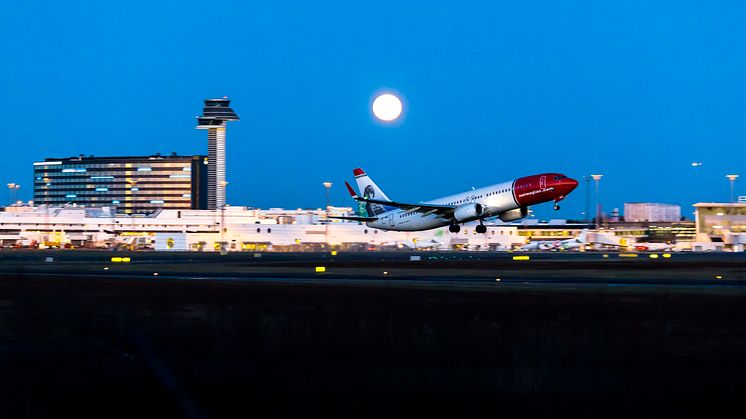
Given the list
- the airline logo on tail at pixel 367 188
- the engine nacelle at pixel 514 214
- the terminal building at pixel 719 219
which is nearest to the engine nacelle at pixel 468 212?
the engine nacelle at pixel 514 214

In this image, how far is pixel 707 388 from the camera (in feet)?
52.7

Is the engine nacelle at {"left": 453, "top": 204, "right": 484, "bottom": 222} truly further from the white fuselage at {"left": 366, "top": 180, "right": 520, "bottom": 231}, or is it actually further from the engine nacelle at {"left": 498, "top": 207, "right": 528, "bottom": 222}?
the engine nacelle at {"left": 498, "top": 207, "right": 528, "bottom": 222}

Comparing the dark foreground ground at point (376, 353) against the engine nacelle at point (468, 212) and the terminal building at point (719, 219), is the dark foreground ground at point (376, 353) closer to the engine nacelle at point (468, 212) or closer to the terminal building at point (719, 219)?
the engine nacelle at point (468, 212)

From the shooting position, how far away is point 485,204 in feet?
224

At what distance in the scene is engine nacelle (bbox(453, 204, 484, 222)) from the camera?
6819 centimetres

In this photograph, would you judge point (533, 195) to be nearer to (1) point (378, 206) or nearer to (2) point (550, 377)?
(1) point (378, 206)

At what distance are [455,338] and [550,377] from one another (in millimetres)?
4646

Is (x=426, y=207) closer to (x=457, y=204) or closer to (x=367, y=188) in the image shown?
(x=457, y=204)

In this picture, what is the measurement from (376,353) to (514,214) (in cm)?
4970

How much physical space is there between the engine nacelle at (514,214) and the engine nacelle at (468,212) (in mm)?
1869

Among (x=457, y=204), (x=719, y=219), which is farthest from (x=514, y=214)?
(x=719, y=219)

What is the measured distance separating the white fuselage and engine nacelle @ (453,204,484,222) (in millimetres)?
448

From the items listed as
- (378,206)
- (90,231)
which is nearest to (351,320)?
(378,206)

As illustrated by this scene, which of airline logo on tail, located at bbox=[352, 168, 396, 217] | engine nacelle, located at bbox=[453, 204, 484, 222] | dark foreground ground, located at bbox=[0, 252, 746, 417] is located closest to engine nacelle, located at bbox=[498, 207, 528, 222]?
engine nacelle, located at bbox=[453, 204, 484, 222]
